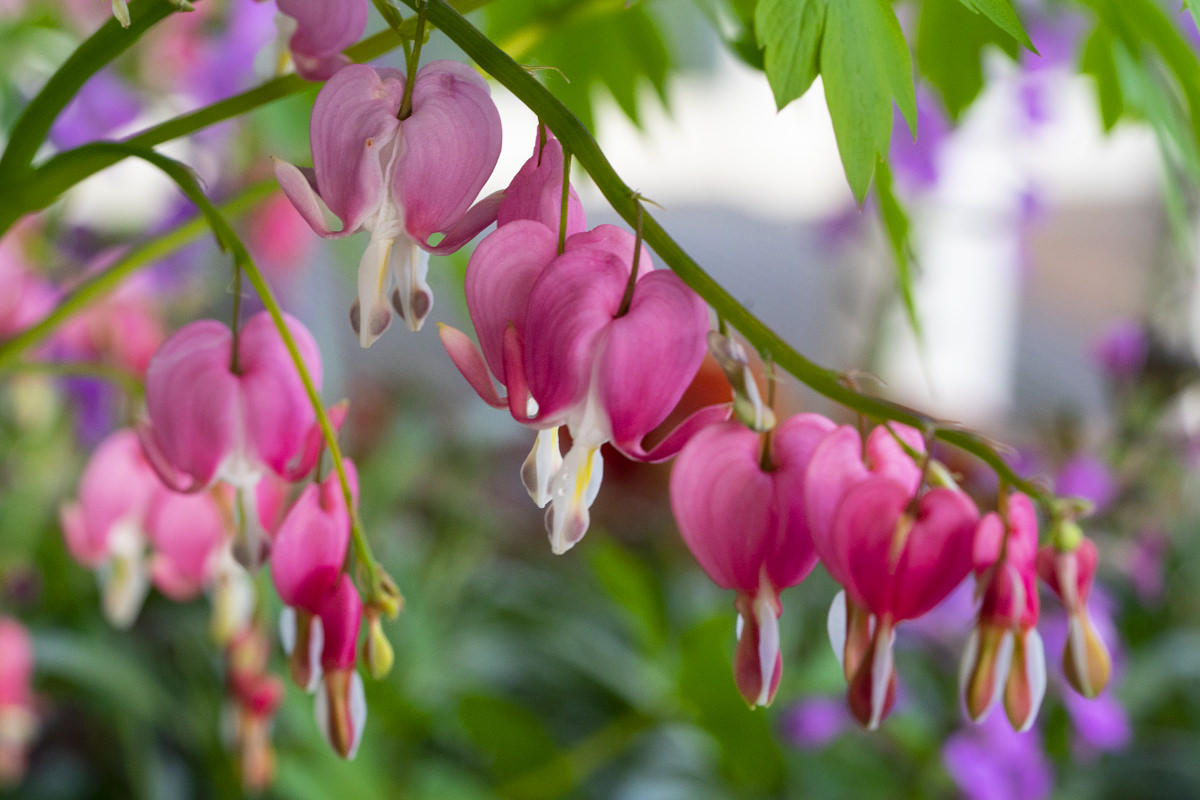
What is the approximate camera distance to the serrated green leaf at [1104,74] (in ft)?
1.59

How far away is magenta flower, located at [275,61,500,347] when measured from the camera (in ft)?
0.91

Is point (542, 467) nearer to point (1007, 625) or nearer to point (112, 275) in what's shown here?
point (1007, 625)

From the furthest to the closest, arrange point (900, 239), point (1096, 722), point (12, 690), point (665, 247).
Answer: point (1096, 722) < point (12, 690) < point (900, 239) < point (665, 247)

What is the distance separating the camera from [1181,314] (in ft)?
4.93

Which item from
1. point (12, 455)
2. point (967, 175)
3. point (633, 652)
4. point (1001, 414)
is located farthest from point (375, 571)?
point (1001, 414)

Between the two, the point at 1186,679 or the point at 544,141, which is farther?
the point at 1186,679

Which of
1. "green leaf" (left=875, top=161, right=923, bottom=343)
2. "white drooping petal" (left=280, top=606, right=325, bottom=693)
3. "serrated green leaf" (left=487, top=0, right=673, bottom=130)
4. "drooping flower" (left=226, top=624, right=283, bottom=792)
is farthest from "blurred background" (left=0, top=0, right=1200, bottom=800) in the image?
"white drooping petal" (left=280, top=606, right=325, bottom=693)

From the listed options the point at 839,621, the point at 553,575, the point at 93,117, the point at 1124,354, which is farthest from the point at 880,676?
the point at 553,575

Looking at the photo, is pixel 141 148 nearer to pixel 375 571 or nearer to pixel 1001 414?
pixel 375 571

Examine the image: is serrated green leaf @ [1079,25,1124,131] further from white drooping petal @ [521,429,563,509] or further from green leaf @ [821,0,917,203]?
white drooping petal @ [521,429,563,509]

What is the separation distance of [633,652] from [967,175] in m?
0.96

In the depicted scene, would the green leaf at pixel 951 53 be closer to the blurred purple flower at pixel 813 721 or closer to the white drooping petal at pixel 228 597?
the white drooping petal at pixel 228 597

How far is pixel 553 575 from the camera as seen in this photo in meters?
1.72

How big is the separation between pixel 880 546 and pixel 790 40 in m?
0.14
